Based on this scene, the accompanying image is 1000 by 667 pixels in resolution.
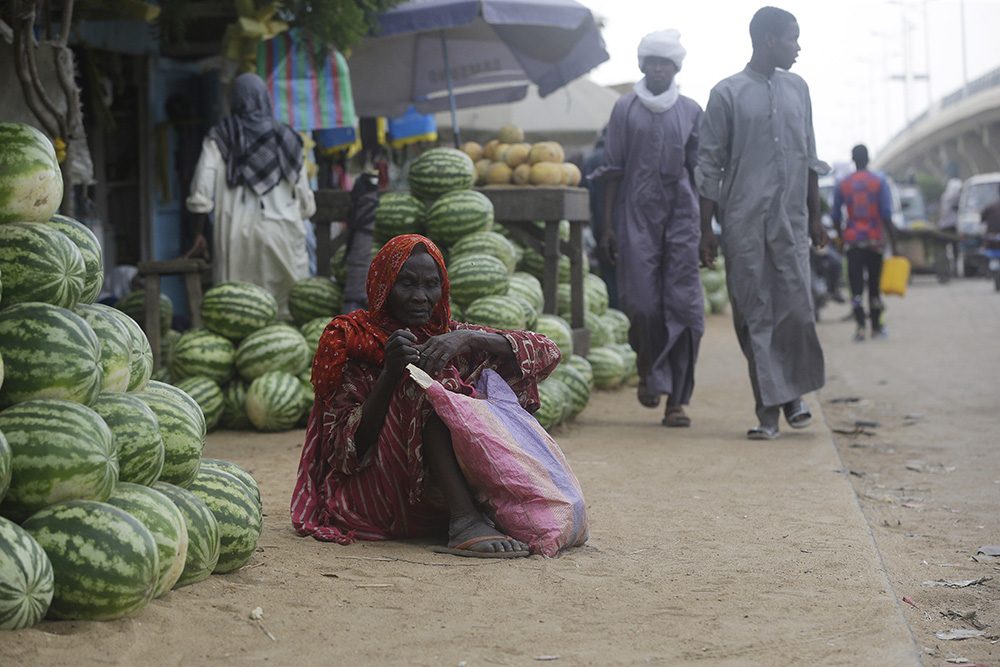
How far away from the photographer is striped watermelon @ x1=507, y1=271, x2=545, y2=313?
7.82 metres

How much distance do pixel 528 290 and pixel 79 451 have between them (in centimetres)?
528

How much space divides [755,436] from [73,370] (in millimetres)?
4943

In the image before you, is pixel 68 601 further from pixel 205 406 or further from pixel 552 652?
pixel 205 406

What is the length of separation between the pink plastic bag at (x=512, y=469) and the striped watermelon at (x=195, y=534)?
863 mm

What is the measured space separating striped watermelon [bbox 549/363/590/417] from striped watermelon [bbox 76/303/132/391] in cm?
431

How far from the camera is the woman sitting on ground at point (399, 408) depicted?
12.9ft

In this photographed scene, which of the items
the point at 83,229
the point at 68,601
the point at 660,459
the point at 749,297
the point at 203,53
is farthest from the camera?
the point at 203,53

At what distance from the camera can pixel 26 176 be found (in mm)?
3170

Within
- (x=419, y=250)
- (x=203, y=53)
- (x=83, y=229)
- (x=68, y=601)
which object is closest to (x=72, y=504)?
(x=68, y=601)

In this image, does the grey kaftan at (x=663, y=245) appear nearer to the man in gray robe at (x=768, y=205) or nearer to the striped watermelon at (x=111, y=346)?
the man in gray robe at (x=768, y=205)

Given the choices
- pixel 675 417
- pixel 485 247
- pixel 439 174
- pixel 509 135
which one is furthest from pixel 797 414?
pixel 509 135

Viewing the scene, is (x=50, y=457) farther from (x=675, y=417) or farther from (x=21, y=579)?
(x=675, y=417)

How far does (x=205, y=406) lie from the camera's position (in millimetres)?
7004

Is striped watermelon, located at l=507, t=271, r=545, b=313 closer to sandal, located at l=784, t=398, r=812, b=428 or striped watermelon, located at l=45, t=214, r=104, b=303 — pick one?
sandal, located at l=784, t=398, r=812, b=428
